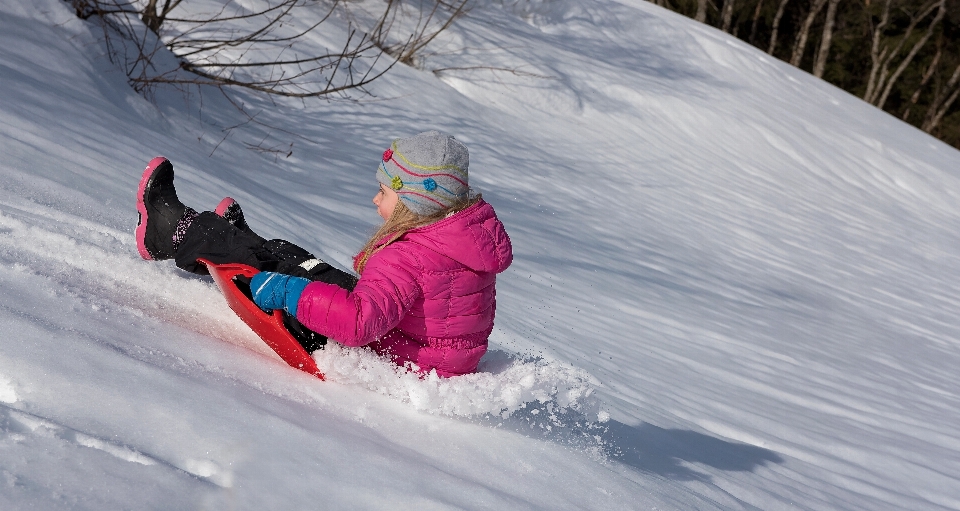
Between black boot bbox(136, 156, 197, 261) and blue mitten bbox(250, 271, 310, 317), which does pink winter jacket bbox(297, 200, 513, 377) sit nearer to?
blue mitten bbox(250, 271, 310, 317)

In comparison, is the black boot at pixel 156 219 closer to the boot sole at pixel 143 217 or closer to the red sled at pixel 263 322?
the boot sole at pixel 143 217

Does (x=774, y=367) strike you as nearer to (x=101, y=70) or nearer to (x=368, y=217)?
(x=368, y=217)

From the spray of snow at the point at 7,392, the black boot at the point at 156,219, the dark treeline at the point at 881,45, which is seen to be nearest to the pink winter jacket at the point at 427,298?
the black boot at the point at 156,219

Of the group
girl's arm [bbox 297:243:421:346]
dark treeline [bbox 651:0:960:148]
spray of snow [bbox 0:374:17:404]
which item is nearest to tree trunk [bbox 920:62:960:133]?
dark treeline [bbox 651:0:960:148]

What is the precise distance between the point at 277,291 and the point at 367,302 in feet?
0.86

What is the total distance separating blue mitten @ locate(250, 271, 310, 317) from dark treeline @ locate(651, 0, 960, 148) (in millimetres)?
22410

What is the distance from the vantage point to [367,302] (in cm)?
227

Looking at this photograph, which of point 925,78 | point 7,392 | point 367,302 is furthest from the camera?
point 925,78

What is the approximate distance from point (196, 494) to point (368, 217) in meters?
3.58

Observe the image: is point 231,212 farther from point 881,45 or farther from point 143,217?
point 881,45

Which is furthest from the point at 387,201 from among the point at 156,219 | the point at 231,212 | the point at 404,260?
the point at 156,219

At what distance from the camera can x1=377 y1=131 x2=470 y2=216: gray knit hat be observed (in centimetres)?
240

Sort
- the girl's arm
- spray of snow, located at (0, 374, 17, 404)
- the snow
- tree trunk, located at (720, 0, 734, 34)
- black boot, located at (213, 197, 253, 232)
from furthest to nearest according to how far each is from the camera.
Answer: tree trunk, located at (720, 0, 734, 34), black boot, located at (213, 197, 253, 232), the girl's arm, the snow, spray of snow, located at (0, 374, 17, 404)

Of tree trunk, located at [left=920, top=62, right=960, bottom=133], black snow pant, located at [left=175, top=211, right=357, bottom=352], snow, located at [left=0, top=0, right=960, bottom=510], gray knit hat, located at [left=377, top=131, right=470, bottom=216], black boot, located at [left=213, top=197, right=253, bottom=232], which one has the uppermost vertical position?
tree trunk, located at [left=920, top=62, right=960, bottom=133]
